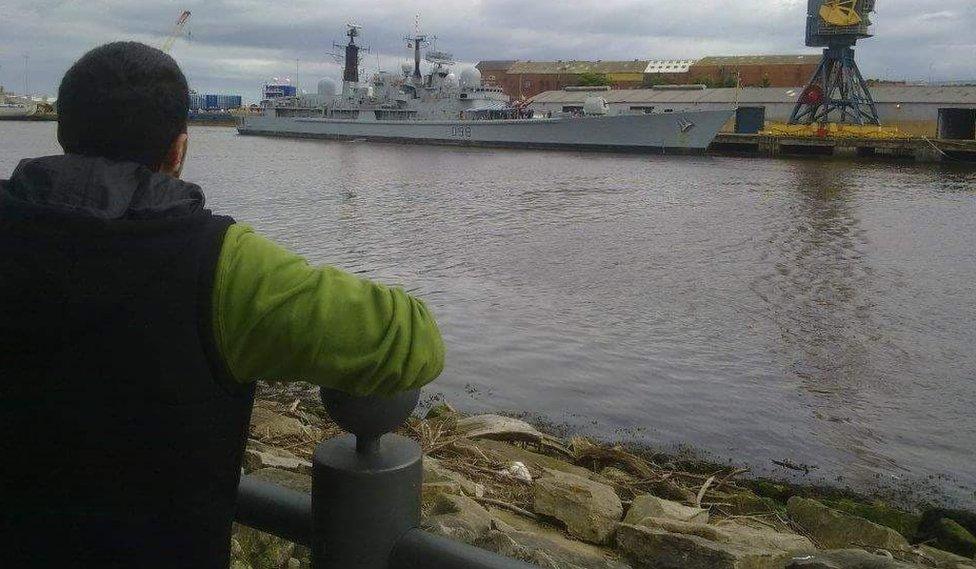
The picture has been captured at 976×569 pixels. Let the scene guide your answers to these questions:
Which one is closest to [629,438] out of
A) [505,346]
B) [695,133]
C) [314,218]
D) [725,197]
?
[505,346]

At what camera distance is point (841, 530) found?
4.68m

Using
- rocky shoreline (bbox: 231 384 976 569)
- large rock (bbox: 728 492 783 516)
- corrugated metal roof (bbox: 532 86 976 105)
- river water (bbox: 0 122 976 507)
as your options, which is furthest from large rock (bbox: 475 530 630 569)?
corrugated metal roof (bbox: 532 86 976 105)

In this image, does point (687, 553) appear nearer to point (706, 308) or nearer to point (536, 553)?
point (536, 553)

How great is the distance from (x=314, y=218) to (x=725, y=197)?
1404 centimetres

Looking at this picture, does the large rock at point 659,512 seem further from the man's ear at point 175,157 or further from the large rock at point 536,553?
the man's ear at point 175,157

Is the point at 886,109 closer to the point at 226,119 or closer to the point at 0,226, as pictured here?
the point at 0,226

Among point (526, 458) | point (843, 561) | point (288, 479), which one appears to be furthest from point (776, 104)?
point (288, 479)

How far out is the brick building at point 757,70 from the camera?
82875mm

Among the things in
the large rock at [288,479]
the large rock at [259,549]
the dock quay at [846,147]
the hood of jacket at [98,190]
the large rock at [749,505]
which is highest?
the dock quay at [846,147]

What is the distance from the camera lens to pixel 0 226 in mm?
1245

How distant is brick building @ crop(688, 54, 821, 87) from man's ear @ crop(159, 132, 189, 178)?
85.9 meters

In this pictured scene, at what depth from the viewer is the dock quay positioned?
47094 millimetres

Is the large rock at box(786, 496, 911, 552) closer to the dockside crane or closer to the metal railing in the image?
the metal railing

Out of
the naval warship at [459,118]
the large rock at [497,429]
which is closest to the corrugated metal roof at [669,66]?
the naval warship at [459,118]
